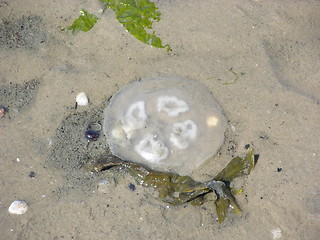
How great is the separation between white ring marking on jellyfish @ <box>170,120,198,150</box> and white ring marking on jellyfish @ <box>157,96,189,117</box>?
151mm

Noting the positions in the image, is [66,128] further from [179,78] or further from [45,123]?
[179,78]

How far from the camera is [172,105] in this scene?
4.63 meters

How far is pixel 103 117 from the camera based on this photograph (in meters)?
4.63

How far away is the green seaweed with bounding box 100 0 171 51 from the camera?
5.18 m

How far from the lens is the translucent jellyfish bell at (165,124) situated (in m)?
4.35

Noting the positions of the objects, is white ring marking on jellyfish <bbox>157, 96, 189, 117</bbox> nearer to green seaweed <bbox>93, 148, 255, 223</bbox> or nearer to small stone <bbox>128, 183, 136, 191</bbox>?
green seaweed <bbox>93, 148, 255, 223</bbox>

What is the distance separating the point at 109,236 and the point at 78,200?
50cm

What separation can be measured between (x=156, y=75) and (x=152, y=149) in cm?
105

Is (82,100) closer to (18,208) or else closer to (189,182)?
(18,208)

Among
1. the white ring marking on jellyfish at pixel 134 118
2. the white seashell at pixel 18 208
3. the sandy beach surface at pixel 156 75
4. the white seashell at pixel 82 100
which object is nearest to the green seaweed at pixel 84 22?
the sandy beach surface at pixel 156 75

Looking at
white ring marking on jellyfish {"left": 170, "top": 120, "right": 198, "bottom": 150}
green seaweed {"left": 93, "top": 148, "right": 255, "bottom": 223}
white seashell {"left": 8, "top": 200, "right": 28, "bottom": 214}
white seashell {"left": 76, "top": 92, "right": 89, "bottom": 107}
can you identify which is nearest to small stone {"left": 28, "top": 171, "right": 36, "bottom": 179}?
white seashell {"left": 8, "top": 200, "right": 28, "bottom": 214}

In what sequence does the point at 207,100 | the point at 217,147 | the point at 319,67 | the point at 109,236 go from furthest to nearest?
the point at 319,67 < the point at 207,100 < the point at 217,147 < the point at 109,236

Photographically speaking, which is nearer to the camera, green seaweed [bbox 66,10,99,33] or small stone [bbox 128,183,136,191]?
small stone [bbox 128,183,136,191]

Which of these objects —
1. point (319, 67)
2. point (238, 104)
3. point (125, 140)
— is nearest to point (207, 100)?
point (238, 104)
